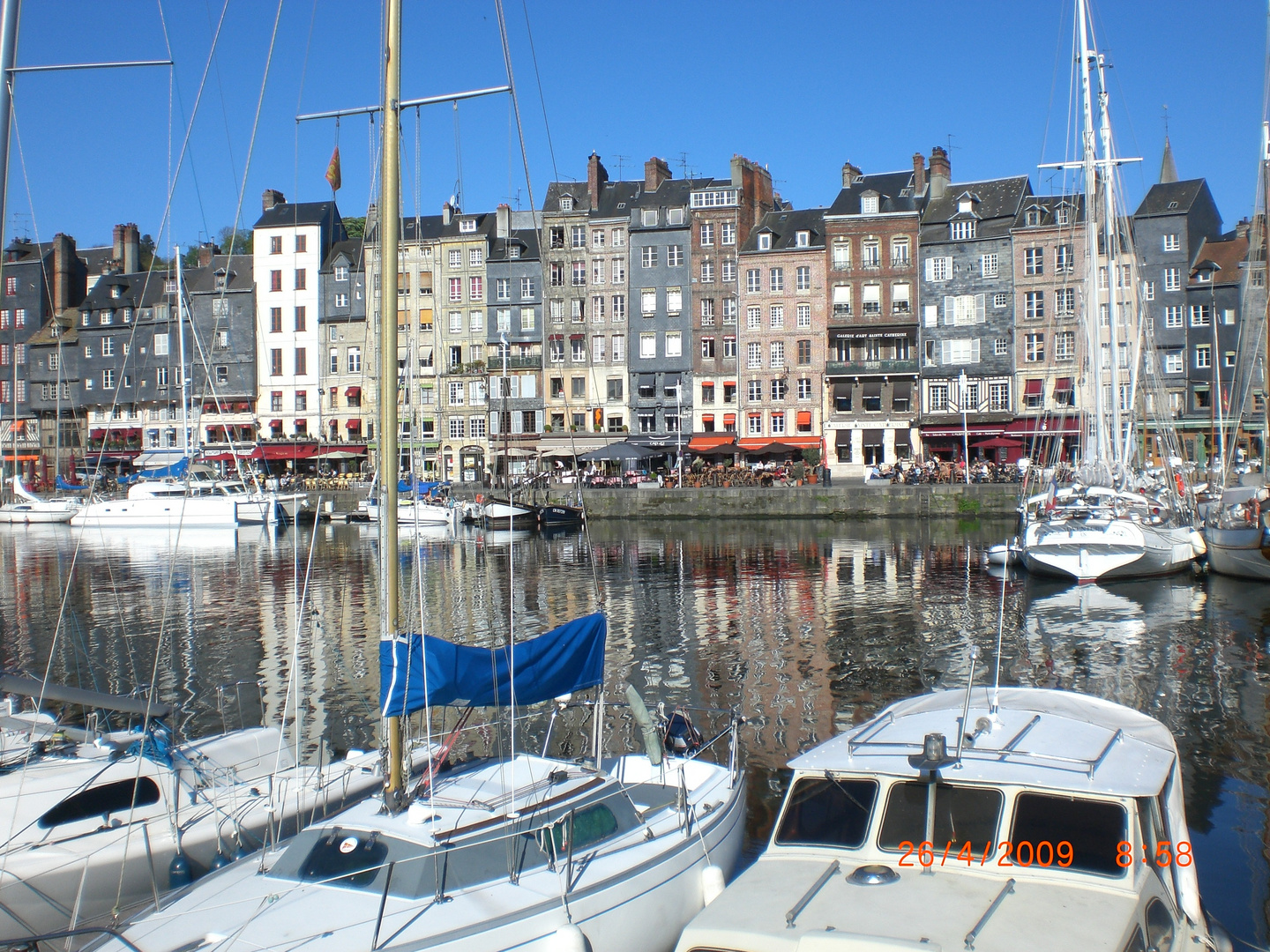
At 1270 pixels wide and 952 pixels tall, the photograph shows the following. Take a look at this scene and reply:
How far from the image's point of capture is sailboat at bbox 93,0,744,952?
294 inches

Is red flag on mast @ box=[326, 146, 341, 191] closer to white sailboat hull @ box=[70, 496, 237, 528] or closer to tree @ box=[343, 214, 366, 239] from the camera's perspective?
white sailboat hull @ box=[70, 496, 237, 528]

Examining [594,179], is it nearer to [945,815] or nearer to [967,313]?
[967,313]

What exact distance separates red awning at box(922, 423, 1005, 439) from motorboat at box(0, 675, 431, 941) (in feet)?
193

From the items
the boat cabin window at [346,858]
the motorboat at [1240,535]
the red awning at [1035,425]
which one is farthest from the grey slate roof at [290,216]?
the boat cabin window at [346,858]

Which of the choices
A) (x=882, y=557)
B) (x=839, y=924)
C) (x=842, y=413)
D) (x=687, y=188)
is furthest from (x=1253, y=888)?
(x=687, y=188)

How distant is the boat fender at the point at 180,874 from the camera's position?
9617mm

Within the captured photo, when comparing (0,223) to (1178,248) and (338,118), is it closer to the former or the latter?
(338,118)

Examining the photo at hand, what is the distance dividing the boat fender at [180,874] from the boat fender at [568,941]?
4124 millimetres

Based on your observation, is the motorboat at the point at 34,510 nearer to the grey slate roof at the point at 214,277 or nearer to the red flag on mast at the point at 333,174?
the grey slate roof at the point at 214,277

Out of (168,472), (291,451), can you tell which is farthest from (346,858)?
(291,451)

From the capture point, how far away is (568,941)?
24.3 ft

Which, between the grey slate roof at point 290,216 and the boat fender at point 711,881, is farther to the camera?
the grey slate roof at point 290,216

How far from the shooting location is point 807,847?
7633 millimetres

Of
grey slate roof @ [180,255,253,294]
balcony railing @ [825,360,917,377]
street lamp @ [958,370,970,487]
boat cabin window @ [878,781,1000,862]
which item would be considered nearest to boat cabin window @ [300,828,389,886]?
boat cabin window @ [878,781,1000,862]
